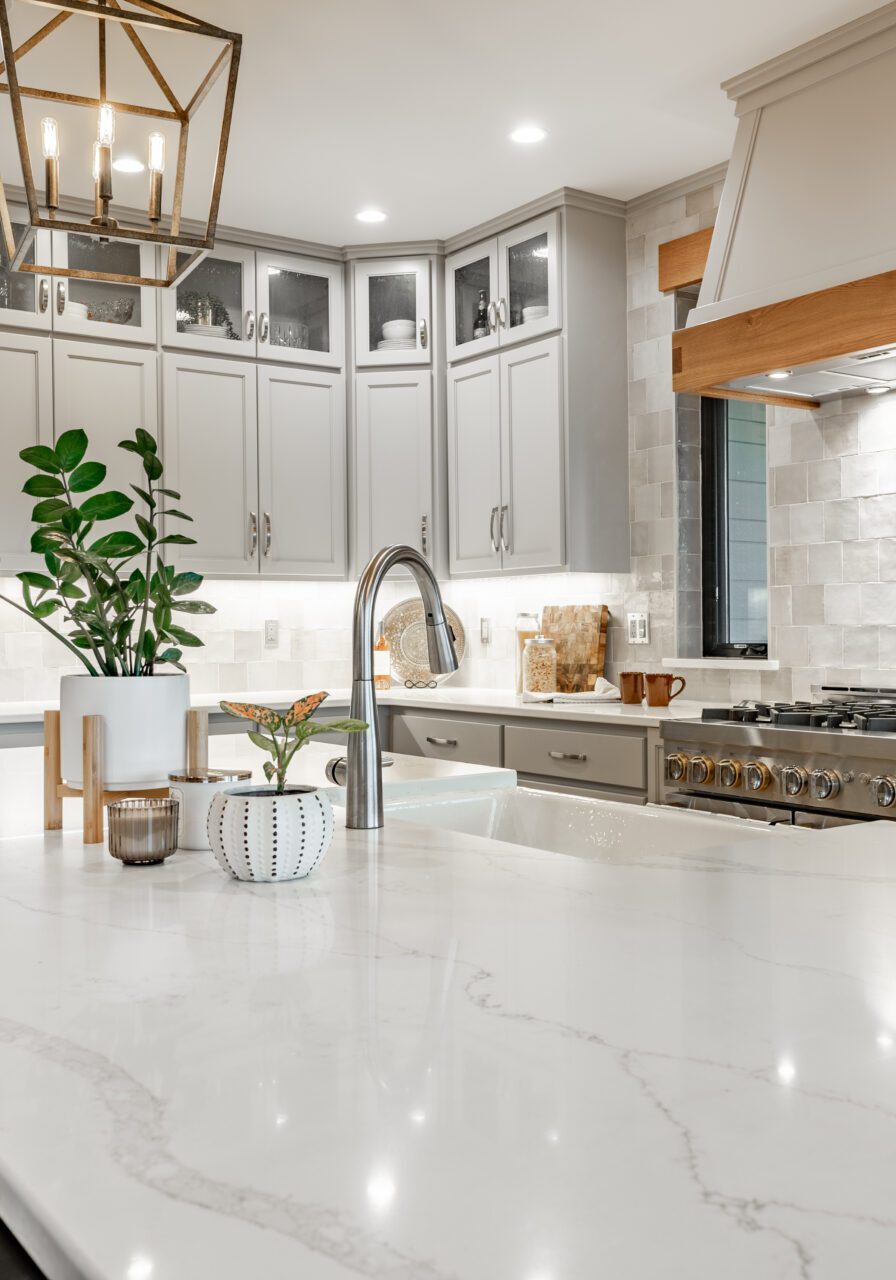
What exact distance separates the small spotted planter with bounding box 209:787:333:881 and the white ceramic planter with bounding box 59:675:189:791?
315 millimetres

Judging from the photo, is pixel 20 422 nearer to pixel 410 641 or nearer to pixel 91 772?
pixel 410 641

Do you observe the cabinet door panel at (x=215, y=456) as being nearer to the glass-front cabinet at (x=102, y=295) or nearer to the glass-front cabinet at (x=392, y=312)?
the glass-front cabinet at (x=102, y=295)

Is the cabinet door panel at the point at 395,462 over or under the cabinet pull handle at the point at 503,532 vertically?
over

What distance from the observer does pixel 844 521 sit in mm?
3422

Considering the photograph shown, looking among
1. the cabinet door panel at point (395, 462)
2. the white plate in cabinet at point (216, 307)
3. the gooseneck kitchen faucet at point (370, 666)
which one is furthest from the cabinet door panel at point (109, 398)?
the gooseneck kitchen faucet at point (370, 666)

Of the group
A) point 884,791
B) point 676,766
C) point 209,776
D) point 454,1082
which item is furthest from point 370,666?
point 676,766

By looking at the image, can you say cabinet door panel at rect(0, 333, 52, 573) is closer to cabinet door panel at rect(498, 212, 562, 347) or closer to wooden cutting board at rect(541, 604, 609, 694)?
cabinet door panel at rect(498, 212, 562, 347)

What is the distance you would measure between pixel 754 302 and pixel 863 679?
3.72ft

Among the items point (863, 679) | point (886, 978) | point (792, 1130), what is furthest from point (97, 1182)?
point (863, 679)

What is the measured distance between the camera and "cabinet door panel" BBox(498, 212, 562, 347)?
4.13 m

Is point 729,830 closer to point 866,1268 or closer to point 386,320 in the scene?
point 866,1268

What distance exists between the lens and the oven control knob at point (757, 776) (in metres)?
2.83

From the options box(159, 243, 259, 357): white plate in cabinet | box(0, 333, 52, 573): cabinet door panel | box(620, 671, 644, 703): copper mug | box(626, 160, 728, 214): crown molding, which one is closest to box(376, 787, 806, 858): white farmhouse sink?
box(620, 671, 644, 703): copper mug

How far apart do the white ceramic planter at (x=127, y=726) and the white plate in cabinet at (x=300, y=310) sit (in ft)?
10.6
